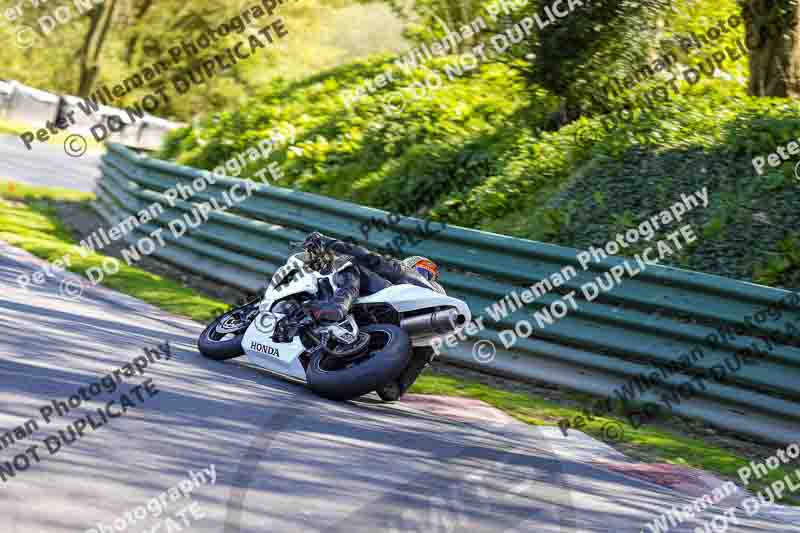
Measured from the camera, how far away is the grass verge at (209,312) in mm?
8109

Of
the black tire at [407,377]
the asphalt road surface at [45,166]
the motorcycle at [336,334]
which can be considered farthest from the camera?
the asphalt road surface at [45,166]

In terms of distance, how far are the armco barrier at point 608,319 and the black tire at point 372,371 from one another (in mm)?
2168

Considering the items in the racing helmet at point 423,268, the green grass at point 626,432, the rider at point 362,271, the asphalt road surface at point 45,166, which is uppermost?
the rider at point 362,271

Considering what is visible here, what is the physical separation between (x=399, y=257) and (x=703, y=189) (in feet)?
9.82

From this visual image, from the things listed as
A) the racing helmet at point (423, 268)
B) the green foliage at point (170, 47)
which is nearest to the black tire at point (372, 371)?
the racing helmet at point (423, 268)

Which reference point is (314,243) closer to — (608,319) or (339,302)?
(339,302)

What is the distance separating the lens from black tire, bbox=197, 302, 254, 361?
8844 millimetres

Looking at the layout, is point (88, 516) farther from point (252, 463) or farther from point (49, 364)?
point (49, 364)

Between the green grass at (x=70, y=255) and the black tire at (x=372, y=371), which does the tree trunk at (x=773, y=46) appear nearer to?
the green grass at (x=70, y=255)

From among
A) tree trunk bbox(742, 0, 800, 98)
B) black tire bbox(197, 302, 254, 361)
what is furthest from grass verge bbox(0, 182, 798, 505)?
tree trunk bbox(742, 0, 800, 98)

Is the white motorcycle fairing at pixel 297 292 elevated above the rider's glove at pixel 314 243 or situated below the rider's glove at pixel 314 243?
below

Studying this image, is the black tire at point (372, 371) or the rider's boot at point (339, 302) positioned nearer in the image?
the black tire at point (372, 371)

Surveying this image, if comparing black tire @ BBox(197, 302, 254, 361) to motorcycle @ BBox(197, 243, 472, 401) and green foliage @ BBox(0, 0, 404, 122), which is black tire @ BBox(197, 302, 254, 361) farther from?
green foliage @ BBox(0, 0, 404, 122)

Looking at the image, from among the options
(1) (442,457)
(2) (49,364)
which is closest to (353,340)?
(1) (442,457)
